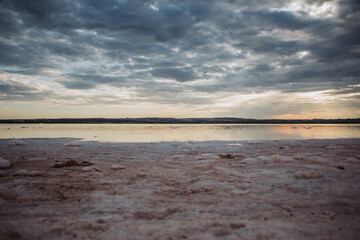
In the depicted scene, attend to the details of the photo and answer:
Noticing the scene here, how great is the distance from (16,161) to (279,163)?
9638mm

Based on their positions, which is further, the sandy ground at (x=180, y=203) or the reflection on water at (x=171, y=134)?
the reflection on water at (x=171, y=134)

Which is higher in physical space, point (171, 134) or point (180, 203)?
point (180, 203)

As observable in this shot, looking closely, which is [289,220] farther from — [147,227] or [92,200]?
[92,200]

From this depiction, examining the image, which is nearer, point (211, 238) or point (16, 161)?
point (211, 238)

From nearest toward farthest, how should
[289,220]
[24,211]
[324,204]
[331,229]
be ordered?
[331,229] < [289,220] < [24,211] < [324,204]

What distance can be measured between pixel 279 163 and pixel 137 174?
5043 mm

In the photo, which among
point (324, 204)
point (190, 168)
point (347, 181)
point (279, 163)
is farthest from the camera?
point (279, 163)

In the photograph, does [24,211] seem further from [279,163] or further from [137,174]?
[279,163]

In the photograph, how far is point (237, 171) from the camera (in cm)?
638

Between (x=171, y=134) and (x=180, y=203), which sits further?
(x=171, y=134)

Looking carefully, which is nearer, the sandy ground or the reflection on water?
the sandy ground

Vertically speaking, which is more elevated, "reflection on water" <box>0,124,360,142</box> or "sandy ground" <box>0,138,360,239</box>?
"sandy ground" <box>0,138,360,239</box>

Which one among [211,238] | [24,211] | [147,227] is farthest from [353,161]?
[24,211]

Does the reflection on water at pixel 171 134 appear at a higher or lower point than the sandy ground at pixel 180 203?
lower
